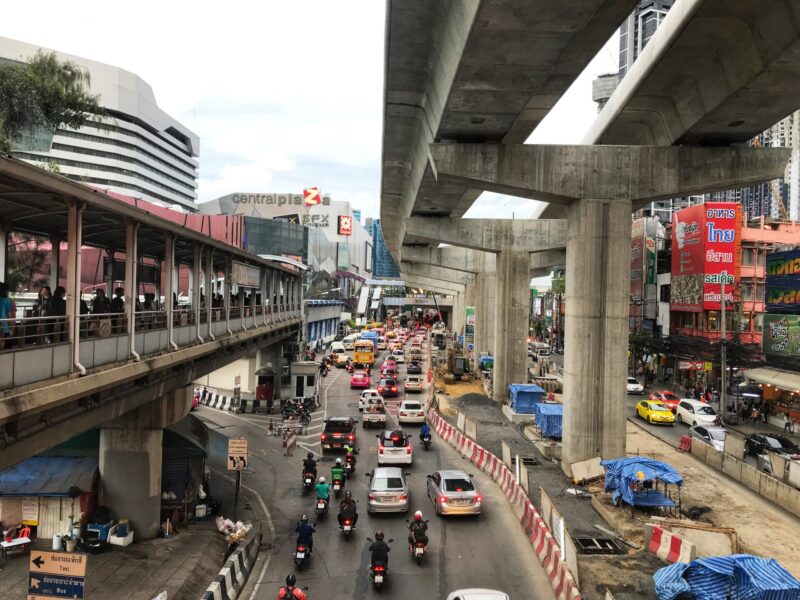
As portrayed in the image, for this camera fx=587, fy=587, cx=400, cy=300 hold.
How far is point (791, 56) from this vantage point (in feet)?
44.0

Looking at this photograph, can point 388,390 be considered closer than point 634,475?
No

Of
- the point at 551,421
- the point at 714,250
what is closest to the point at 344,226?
the point at 714,250

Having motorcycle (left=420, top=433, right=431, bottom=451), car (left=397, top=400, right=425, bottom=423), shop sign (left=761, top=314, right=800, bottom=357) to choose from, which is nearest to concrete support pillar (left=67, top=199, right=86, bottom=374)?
motorcycle (left=420, top=433, right=431, bottom=451)

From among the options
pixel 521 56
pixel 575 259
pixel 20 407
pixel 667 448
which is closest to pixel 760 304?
pixel 667 448

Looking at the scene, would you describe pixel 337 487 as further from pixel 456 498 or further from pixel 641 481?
pixel 641 481

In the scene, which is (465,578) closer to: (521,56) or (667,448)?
(521,56)

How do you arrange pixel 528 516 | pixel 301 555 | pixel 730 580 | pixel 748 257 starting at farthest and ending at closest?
pixel 748 257
pixel 528 516
pixel 301 555
pixel 730 580

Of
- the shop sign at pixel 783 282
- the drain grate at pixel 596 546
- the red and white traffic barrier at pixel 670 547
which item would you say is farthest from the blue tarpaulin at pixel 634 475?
the shop sign at pixel 783 282

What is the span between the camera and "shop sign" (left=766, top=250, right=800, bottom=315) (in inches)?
1198

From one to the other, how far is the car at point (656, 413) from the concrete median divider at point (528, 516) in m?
11.8

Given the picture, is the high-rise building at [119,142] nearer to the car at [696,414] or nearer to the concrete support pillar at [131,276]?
→ the car at [696,414]

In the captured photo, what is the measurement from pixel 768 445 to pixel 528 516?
1407cm

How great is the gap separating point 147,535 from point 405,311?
17305cm

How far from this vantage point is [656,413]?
1214 inches
